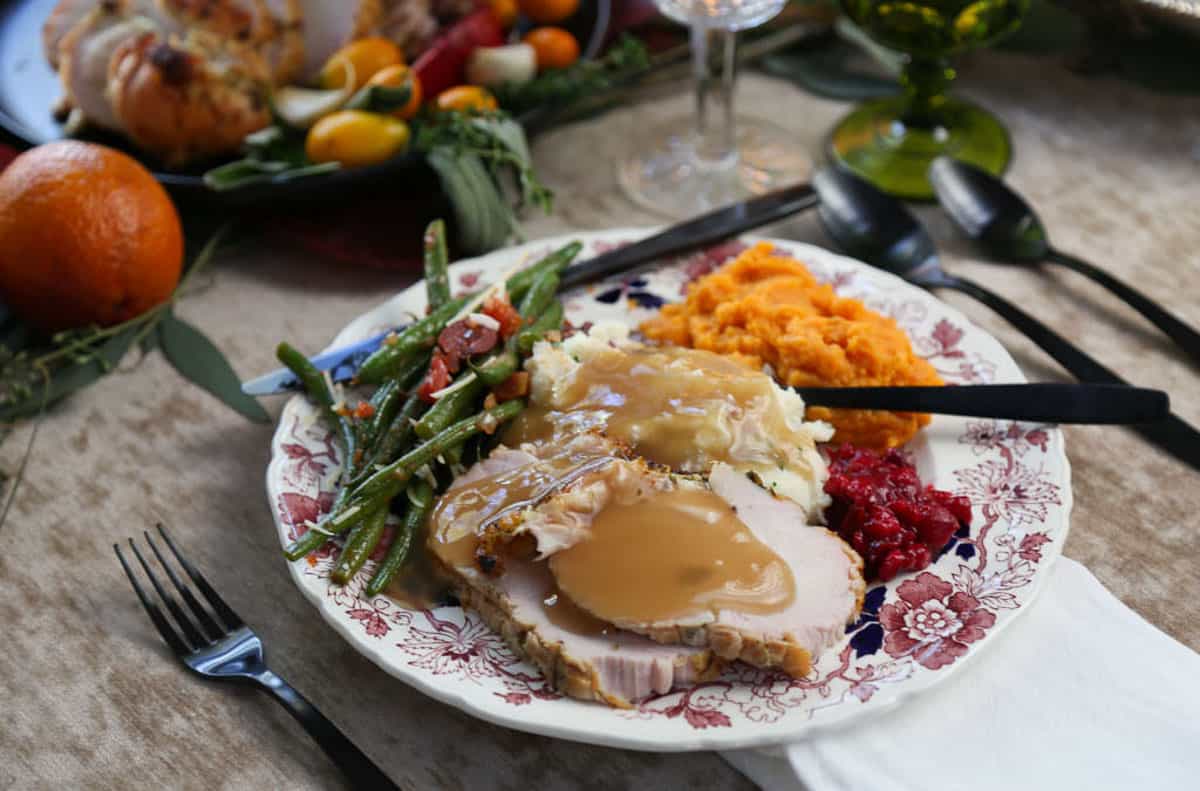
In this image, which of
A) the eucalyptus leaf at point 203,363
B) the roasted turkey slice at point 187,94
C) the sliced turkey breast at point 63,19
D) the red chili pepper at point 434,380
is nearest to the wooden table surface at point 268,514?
the eucalyptus leaf at point 203,363

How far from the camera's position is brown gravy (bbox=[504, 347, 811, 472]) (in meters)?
2.75

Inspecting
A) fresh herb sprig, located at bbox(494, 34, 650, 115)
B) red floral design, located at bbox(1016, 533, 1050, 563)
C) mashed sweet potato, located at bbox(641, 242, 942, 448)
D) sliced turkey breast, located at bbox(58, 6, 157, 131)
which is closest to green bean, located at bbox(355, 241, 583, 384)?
mashed sweet potato, located at bbox(641, 242, 942, 448)

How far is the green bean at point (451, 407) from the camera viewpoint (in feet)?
9.58

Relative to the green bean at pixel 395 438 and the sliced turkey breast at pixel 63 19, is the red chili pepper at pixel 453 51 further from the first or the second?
the green bean at pixel 395 438

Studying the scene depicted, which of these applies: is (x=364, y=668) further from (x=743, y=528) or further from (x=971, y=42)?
(x=971, y=42)

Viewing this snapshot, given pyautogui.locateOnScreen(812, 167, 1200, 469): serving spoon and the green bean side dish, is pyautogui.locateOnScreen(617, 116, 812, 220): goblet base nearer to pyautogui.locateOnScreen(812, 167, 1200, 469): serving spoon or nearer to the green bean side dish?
pyautogui.locateOnScreen(812, 167, 1200, 469): serving spoon

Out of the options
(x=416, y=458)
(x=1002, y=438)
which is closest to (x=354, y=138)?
(x=416, y=458)

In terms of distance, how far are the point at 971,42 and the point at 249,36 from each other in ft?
9.05

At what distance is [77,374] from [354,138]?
1252mm

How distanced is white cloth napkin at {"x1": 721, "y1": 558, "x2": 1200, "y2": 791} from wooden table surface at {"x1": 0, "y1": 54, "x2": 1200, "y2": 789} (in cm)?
26

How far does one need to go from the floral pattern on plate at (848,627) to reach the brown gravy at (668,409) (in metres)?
0.49

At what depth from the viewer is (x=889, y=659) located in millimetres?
2416

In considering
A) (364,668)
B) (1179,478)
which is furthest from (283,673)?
(1179,478)

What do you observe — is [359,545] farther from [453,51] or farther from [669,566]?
[453,51]
